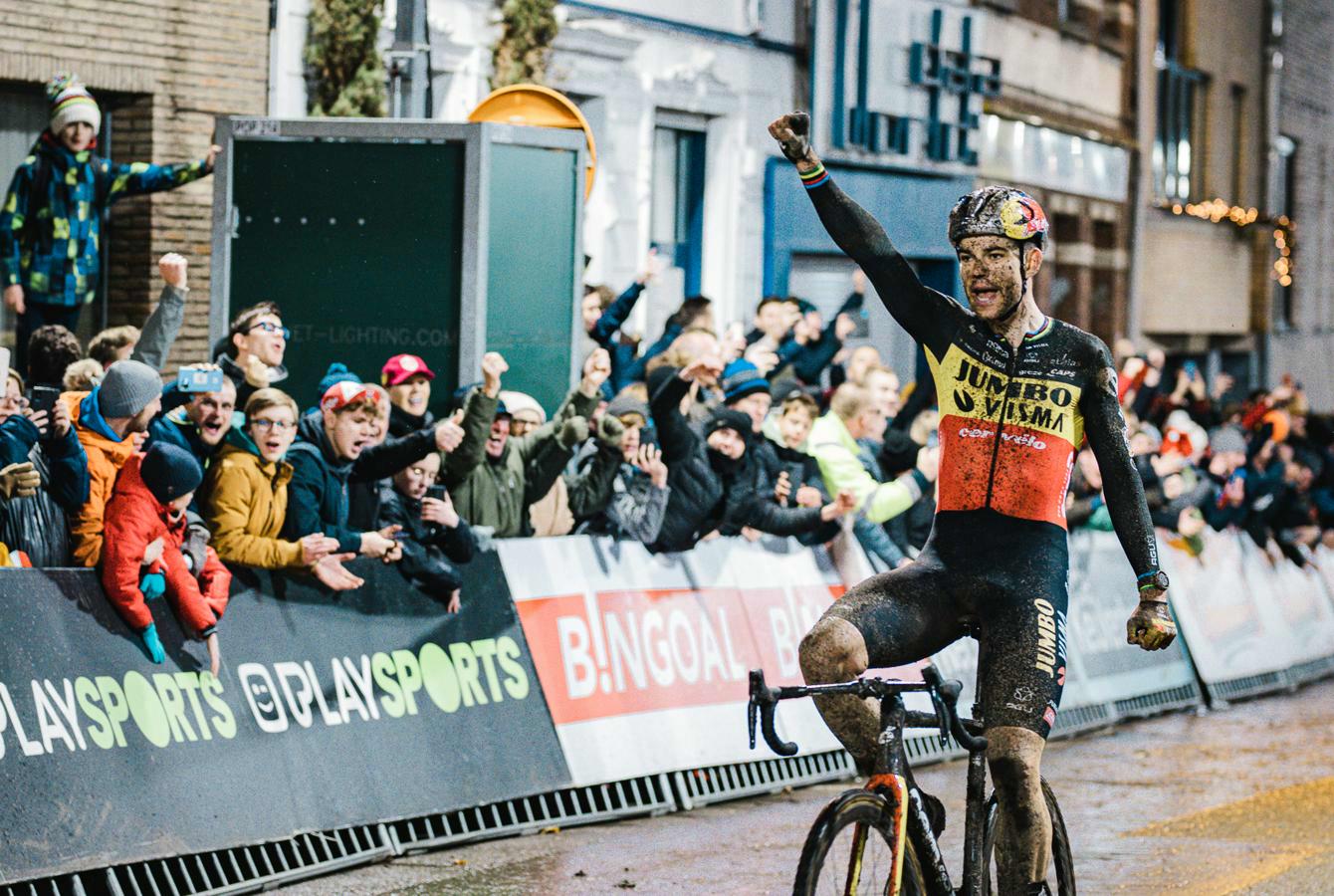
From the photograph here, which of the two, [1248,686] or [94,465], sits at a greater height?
[94,465]

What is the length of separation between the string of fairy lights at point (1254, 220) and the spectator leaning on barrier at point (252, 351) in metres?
23.4

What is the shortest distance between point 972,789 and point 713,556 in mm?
5280

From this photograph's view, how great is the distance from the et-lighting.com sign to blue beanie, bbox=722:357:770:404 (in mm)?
2468

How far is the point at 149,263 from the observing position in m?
14.5

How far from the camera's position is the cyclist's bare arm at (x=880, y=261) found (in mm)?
7152

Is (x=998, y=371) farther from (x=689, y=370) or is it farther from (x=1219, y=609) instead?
(x=1219, y=609)

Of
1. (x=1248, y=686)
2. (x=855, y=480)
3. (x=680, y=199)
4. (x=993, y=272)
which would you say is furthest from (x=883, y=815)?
(x=680, y=199)

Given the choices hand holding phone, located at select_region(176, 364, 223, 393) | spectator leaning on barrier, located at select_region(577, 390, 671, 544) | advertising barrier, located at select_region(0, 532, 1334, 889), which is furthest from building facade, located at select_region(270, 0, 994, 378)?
hand holding phone, located at select_region(176, 364, 223, 393)

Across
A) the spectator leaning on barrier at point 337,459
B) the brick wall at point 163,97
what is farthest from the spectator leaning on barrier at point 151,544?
the brick wall at point 163,97

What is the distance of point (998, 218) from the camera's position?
6.98 m

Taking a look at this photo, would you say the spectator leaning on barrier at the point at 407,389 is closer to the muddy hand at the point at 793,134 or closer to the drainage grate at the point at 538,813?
the drainage grate at the point at 538,813

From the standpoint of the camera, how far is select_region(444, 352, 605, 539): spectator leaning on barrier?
1053 centimetres

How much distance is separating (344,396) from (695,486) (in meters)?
2.43

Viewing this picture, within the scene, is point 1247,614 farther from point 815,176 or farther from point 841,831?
point 841,831
